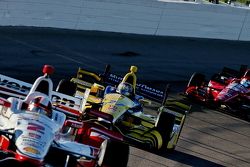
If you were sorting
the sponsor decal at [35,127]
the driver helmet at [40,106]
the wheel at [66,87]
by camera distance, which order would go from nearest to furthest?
the sponsor decal at [35,127], the driver helmet at [40,106], the wheel at [66,87]

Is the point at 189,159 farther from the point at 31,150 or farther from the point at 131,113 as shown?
the point at 31,150

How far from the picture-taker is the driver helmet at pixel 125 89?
14.5 metres

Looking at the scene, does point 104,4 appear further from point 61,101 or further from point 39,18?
point 61,101

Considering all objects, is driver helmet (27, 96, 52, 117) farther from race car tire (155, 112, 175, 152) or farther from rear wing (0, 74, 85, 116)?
race car tire (155, 112, 175, 152)

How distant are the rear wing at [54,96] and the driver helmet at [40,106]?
1817mm

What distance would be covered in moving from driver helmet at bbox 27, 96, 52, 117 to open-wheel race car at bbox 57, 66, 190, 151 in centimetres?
116

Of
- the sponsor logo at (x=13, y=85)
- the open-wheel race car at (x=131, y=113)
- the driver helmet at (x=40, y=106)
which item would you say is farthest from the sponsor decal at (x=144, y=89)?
the driver helmet at (x=40, y=106)

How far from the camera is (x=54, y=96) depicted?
13.2 metres

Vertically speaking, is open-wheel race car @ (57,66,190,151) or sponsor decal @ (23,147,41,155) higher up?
open-wheel race car @ (57,66,190,151)

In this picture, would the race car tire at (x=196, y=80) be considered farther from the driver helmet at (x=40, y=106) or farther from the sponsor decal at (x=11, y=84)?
the driver helmet at (x=40, y=106)

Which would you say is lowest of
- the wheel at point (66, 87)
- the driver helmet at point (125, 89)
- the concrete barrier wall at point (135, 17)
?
the wheel at point (66, 87)

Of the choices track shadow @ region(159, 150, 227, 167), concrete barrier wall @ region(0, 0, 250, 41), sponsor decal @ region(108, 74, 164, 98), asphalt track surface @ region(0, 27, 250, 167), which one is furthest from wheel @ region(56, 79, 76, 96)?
concrete barrier wall @ region(0, 0, 250, 41)

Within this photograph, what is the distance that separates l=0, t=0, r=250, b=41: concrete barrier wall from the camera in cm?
2417

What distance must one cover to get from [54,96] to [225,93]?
6.64 metres
